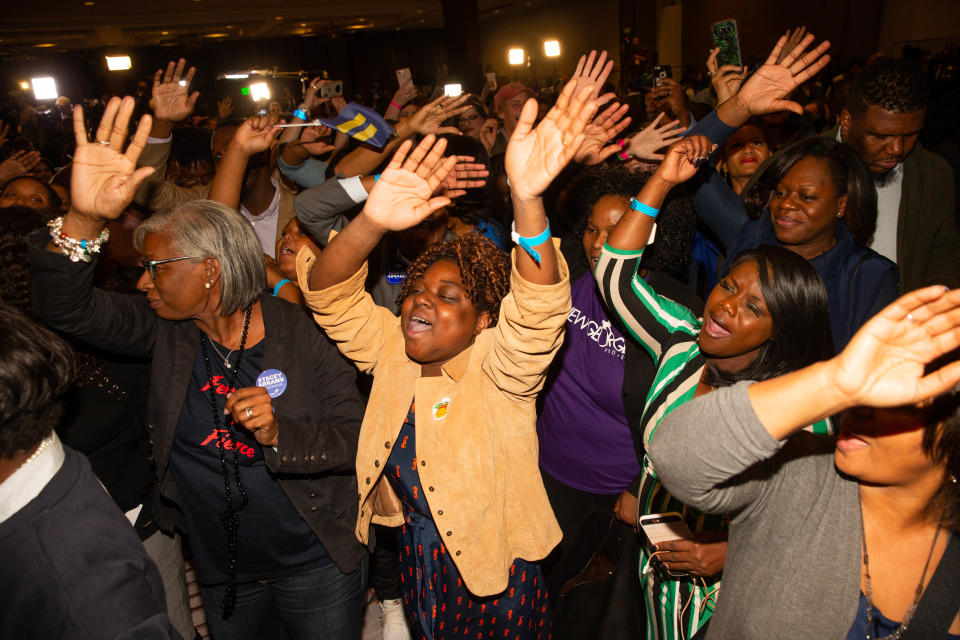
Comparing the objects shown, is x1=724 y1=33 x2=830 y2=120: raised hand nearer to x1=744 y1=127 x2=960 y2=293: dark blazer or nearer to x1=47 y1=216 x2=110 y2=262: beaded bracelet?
x1=744 y1=127 x2=960 y2=293: dark blazer

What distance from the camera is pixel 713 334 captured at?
1790mm

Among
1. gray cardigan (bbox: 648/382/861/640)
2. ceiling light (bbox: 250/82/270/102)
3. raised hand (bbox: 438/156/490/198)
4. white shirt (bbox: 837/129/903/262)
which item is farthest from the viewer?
ceiling light (bbox: 250/82/270/102)

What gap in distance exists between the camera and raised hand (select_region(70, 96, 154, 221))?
5.58ft

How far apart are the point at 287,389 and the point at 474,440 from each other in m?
0.64

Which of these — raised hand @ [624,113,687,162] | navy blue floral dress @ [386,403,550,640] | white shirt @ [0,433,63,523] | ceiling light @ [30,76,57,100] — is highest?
ceiling light @ [30,76,57,100]

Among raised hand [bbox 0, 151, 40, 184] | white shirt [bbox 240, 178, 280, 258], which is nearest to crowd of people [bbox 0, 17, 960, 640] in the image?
white shirt [bbox 240, 178, 280, 258]

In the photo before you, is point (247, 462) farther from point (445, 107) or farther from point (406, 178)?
point (445, 107)

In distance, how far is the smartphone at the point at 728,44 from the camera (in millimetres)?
3021

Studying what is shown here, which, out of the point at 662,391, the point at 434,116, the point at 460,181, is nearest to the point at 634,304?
the point at 662,391

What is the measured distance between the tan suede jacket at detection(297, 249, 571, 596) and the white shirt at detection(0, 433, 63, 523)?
0.82 metres

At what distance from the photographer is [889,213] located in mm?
→ 3021

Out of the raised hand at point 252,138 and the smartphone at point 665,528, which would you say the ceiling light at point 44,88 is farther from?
the smartphone at point 665,528

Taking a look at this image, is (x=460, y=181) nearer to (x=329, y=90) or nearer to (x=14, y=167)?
(x=329, y=90)

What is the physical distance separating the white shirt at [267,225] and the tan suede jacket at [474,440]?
5.03ft
